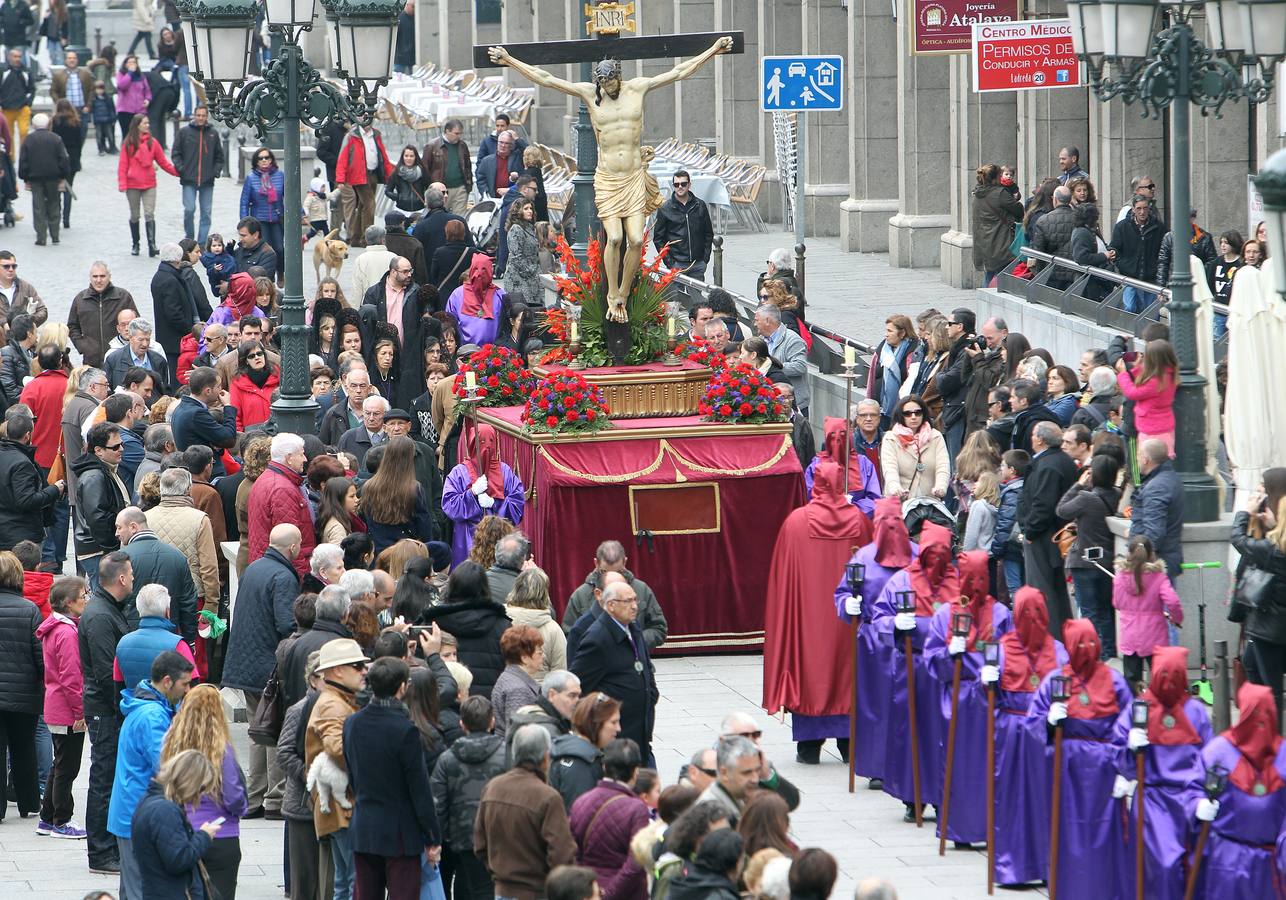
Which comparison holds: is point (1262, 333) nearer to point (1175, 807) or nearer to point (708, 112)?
point (1175, 807)

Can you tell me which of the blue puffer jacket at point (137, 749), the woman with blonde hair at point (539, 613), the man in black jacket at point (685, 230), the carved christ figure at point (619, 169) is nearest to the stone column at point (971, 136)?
the man in black jacket at point (685, 230)

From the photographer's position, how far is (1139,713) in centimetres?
1112

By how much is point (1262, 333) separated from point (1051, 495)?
186cm

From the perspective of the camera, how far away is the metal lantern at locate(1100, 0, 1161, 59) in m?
16.1

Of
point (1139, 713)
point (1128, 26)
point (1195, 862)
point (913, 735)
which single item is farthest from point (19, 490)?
point (1195, 862)

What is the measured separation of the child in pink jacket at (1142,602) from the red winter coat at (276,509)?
497 centimetres

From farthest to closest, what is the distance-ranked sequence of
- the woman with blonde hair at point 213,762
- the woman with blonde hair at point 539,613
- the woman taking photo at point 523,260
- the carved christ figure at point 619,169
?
the woman taking photo at point 523,260, the carved christ figure at point 619,169, the woman with blonde hair at point 539,613, the woman with blonde hair at point 213,762

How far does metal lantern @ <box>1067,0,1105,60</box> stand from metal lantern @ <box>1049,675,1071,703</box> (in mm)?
6115

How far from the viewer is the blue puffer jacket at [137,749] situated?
38.7 ft

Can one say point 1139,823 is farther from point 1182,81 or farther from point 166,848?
point 1182,81

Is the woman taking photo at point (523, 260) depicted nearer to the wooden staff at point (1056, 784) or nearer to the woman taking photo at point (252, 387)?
the woman taking photo at point (252, 387)

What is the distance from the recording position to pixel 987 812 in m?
12.8

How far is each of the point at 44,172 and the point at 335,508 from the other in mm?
20045

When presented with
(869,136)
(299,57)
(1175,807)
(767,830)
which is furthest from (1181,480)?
(869,136)
